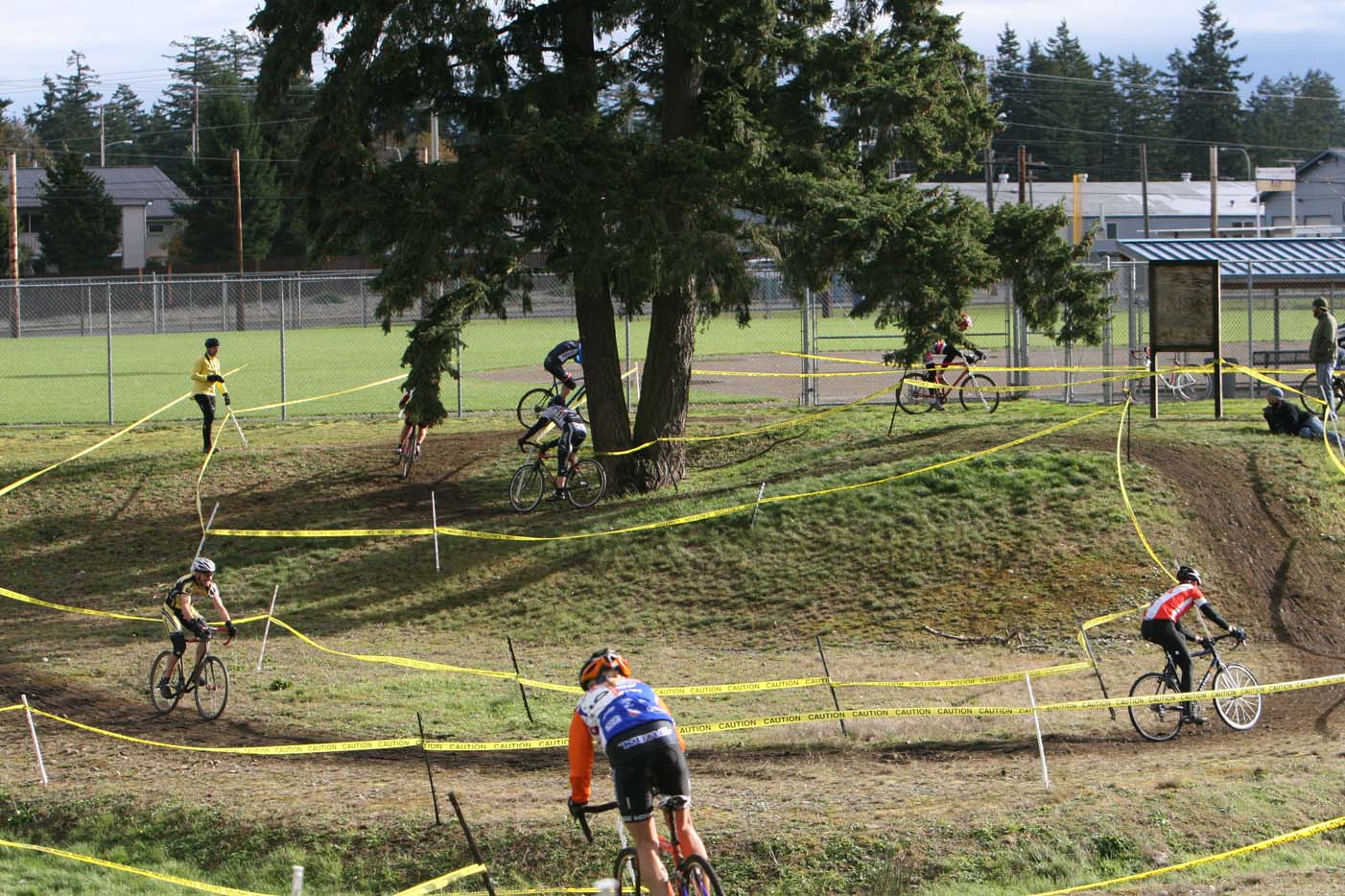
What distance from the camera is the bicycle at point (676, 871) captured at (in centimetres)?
723

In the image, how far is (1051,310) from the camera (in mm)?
18500

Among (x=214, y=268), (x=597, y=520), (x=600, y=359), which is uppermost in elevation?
(x=214, y=268)

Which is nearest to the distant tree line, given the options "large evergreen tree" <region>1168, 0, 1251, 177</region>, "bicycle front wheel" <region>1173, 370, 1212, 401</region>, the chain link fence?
"large evergreen tree" <region>1168, 0, 1251, 177</region>

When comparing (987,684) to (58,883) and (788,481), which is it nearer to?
(788,481)

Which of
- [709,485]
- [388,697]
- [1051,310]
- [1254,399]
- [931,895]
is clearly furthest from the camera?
[1254,399]

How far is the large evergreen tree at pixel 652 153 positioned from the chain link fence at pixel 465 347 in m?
1.08

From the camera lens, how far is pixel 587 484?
770 inches

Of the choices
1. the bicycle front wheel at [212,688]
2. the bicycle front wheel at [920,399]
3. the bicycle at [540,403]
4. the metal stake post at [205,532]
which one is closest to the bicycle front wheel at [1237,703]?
the bicycle front wheel at [212,688]

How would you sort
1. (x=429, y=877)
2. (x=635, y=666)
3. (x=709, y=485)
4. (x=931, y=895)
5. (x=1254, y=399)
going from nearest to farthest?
(x=931, y=895) < (x=429, y=877) < (x=635, y=666) < (x=709, y=485) < (x=1254, y=399)

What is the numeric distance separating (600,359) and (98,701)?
28.8ft

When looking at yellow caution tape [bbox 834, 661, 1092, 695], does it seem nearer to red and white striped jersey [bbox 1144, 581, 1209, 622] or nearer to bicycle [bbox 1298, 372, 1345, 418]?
red and white striped jersey [bbox 1144, 581, 1209, 622]

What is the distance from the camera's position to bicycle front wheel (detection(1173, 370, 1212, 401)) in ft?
89.7

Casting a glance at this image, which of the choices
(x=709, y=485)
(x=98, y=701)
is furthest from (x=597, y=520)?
(x=98, y=701)

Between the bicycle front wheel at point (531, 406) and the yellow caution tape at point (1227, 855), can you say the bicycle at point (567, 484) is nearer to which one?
the bicycle front wheel at point (531, 406)
